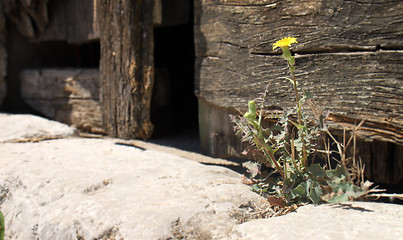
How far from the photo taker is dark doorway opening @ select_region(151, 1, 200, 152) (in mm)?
3646

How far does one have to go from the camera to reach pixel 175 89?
4.12 m

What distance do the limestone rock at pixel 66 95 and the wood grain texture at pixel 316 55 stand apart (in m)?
1.37

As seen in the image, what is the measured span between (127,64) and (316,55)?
1.44 metres

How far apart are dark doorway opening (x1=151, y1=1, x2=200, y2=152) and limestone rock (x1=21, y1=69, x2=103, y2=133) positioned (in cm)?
55

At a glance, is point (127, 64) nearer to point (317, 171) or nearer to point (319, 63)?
point (319, 63)

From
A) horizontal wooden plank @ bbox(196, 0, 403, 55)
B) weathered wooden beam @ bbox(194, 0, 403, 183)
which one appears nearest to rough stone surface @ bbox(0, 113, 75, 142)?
weathered wooden beam @ bbox(194, 0, 403, 183)

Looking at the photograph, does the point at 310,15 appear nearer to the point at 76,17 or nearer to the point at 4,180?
the point at 4,180

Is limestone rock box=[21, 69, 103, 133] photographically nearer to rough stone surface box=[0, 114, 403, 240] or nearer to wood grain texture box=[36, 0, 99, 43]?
wood grain texture box=[36, 0, 99, 43]

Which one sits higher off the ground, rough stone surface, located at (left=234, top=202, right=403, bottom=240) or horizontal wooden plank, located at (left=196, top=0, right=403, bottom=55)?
horizontal wooden plank, located at (left=196, top=0, right=403, bottom=55)

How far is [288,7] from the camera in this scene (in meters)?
2.35

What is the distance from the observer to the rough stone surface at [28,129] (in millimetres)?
3229

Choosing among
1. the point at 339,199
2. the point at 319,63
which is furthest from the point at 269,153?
the point at 319,63

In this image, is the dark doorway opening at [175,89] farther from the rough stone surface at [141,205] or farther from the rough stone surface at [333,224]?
the rough stone surface at [333,224]

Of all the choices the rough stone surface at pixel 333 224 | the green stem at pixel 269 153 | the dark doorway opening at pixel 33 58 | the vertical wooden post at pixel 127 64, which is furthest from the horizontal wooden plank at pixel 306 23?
the dark doorway opening at pixel 33 58
